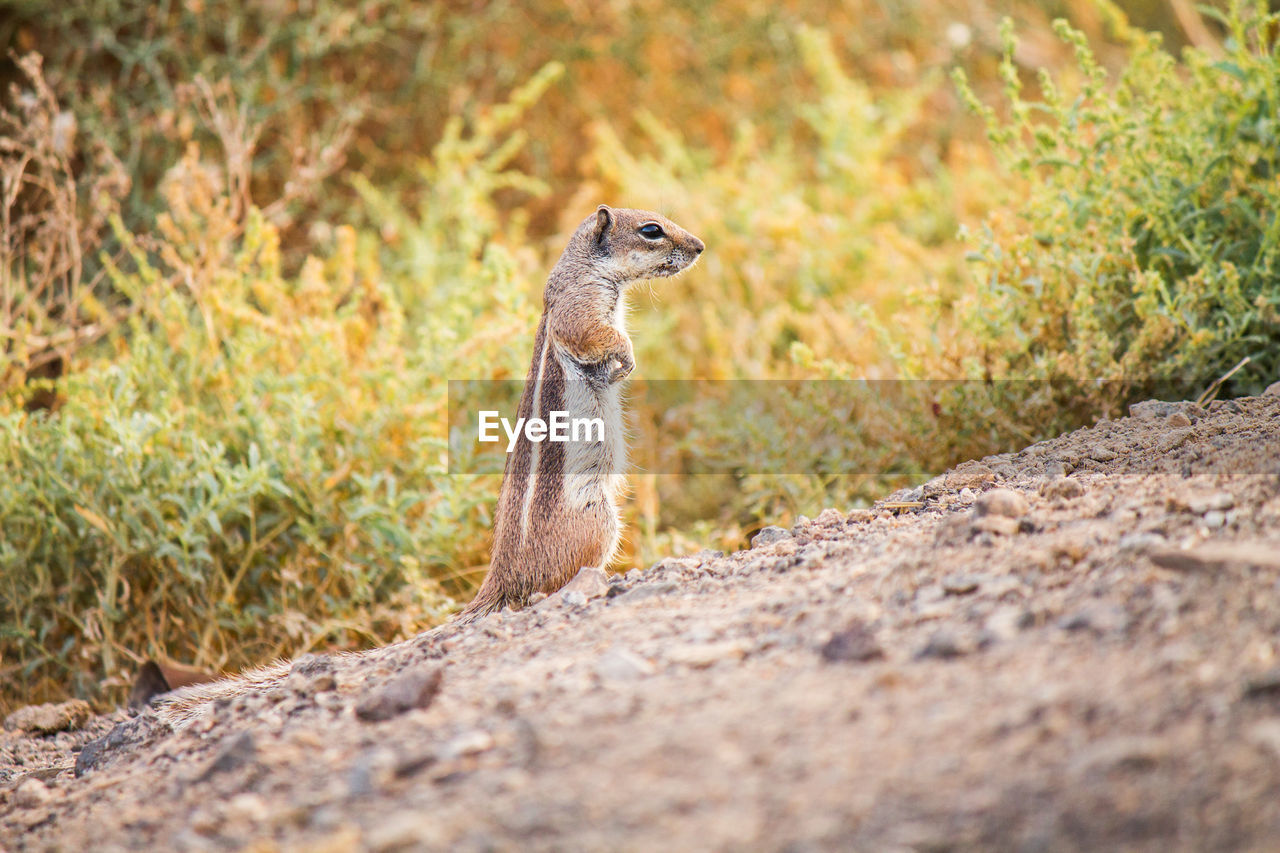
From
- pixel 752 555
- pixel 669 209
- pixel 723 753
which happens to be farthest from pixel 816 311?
pixel 723 753

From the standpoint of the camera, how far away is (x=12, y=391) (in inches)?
175

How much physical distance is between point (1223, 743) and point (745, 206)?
493cm

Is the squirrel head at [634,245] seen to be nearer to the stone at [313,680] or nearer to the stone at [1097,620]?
the stone at [313,680]

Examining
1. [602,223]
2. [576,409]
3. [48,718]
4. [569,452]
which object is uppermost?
[602,223]

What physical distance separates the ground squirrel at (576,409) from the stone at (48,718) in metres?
1.35

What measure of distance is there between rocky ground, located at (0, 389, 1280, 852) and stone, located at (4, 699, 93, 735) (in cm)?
64

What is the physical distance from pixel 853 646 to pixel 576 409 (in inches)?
67.2

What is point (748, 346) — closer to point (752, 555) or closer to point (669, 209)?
point (669, 209)

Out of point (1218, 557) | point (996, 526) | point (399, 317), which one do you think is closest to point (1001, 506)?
point (996, 526)

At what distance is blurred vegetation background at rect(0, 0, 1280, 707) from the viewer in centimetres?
397

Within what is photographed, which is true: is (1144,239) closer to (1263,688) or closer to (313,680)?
(1263,688)

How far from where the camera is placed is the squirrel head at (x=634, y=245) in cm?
407

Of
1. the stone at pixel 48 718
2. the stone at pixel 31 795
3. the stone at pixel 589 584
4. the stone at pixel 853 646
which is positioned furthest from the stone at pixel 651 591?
the stone at pixel 48 718

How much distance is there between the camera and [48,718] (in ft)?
11.8
